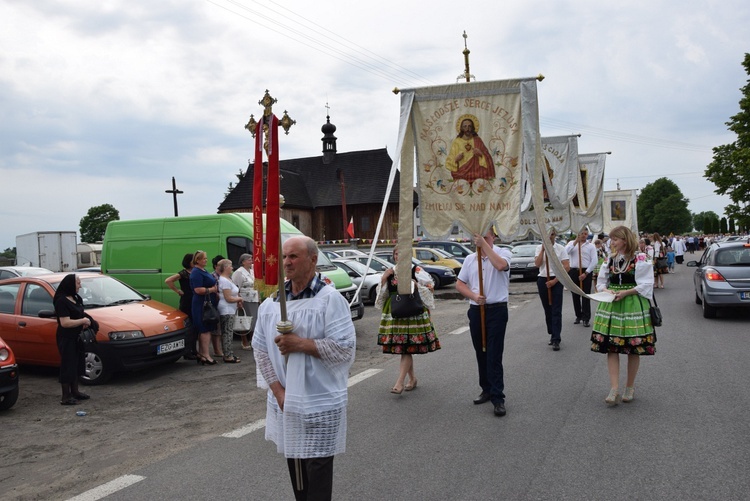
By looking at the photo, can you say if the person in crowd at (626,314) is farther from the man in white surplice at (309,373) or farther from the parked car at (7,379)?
the parked car at (7,379)

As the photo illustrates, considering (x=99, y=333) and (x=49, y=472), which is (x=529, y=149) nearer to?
(x=49, y=472)

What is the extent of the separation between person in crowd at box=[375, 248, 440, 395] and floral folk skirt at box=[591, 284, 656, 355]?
6.07 ft

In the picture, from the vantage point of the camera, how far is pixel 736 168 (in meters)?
39.1

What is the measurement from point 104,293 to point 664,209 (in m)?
117

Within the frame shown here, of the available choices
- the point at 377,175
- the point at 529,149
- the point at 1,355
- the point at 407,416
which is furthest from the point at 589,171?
the point at 377,175

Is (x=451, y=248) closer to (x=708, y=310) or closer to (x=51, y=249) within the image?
(x=708, y=310)

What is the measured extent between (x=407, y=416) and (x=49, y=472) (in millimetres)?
3204

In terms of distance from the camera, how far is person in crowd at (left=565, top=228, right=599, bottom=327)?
11.9 m

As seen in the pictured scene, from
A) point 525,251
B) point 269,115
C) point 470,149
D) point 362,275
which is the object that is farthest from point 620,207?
point 269,115

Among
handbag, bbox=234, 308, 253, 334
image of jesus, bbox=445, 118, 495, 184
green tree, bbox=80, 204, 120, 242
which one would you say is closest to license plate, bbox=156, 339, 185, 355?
handbag, bbox=234, 308, 253, 334

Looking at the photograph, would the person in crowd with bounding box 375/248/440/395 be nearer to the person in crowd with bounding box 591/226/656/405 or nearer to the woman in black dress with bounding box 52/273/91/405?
the person in crowd with bounding box 591/226/656/405

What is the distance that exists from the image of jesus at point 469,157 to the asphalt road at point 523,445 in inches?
96.4

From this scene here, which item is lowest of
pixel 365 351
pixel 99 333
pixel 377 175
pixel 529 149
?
pixel 365 351

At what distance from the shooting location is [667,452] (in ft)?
15.2
